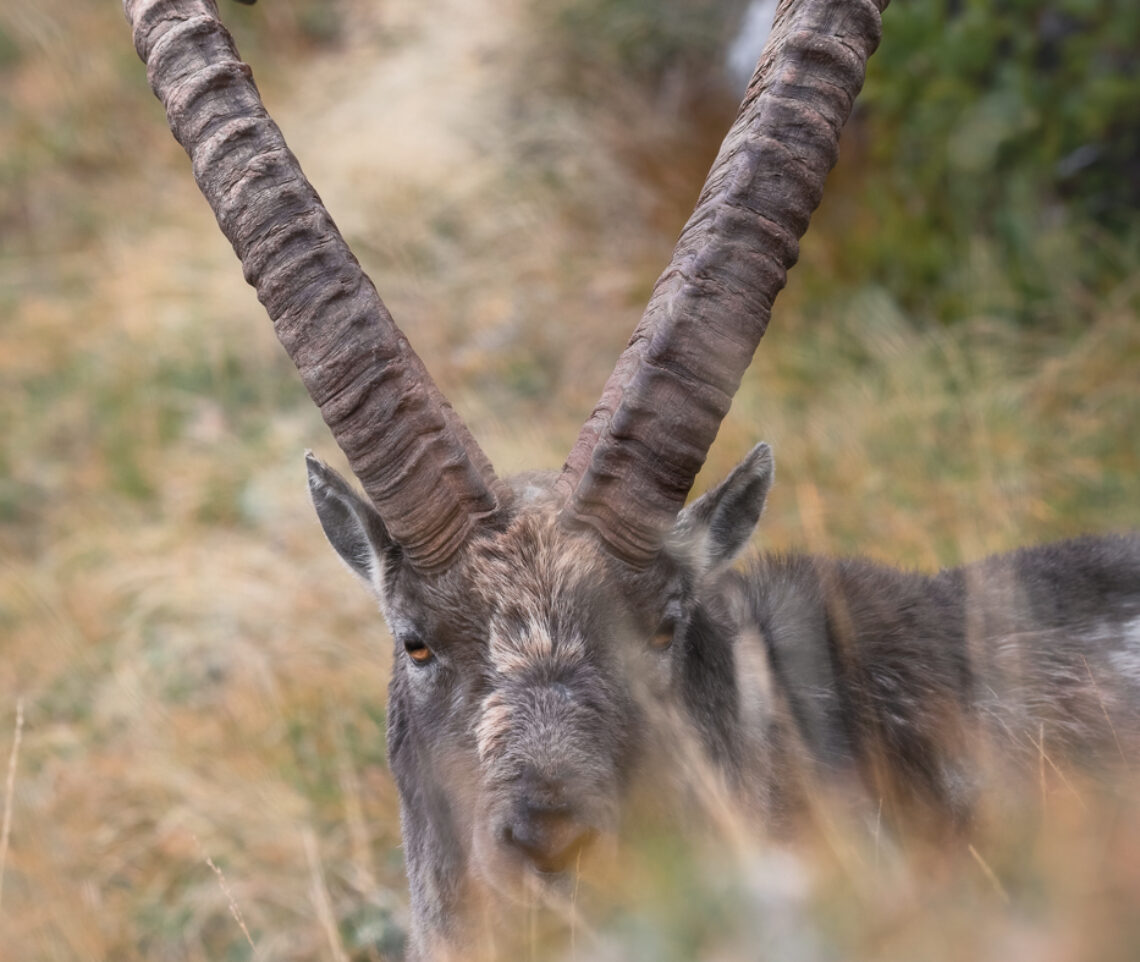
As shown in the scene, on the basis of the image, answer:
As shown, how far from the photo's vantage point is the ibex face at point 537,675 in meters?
3.57

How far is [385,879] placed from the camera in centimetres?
589

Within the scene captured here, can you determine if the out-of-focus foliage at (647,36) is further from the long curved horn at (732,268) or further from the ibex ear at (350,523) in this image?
the ibex ear at (350,523)

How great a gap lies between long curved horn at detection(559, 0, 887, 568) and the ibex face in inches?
10.6

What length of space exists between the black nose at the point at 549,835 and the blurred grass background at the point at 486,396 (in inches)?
22.2

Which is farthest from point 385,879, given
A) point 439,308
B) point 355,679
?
point 439,308

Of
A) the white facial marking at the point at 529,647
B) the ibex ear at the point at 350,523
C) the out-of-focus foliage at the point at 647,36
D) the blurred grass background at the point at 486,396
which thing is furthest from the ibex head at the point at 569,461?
the out-of-focus foliage at the point at 647,36

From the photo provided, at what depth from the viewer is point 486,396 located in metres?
10.6

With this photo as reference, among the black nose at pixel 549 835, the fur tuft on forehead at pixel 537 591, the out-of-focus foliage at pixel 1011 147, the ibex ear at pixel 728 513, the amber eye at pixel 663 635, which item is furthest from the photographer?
the out-of-focus foliage at pixel 1011 147

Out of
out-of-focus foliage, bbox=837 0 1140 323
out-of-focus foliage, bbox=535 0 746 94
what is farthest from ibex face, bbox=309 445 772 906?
out-of-focus foliage, bbox=535 0 746 94

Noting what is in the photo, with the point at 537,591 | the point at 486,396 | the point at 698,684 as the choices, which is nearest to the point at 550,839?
the point at 537,591

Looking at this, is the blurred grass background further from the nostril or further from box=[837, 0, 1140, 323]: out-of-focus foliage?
the nostril

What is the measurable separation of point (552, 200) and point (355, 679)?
21.4ft

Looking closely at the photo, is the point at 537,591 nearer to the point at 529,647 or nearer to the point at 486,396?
the point at 529,647

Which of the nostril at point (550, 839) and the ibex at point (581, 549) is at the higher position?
the ibex at point (581, 549)
